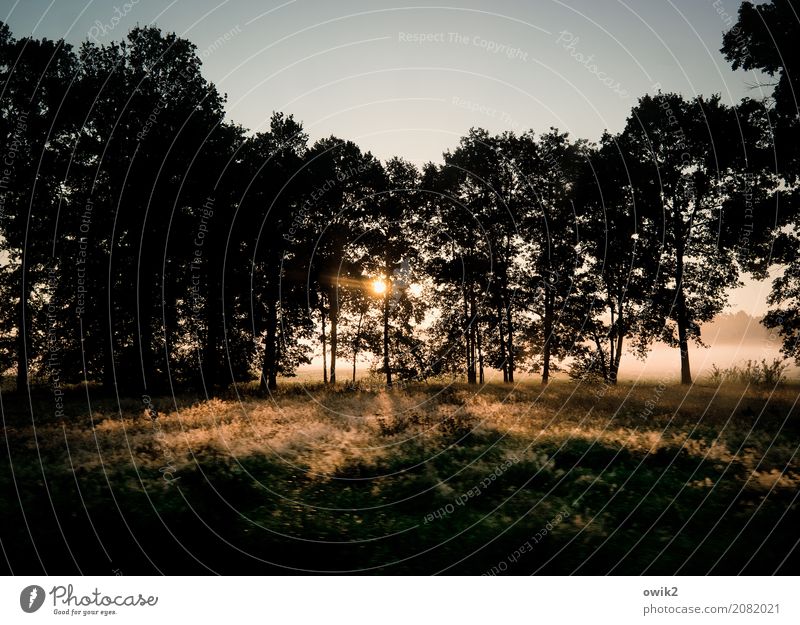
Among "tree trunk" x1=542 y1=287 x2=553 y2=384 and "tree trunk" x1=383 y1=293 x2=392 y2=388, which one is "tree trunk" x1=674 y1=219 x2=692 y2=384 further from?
"tree trunk" x1=383 y1=293 x2=392 y2=388

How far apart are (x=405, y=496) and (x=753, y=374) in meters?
24.7

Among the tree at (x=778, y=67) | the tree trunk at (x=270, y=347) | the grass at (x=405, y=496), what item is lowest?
the grass at (x=405, y=496)

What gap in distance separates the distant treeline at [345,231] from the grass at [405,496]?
8476 millimetres

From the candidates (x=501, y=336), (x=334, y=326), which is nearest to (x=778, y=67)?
(x=501, y=336)

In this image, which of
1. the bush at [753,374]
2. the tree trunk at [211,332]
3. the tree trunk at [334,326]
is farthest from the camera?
the tree trunk at [334,326]

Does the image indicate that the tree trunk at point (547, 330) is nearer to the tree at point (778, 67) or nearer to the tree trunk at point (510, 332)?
the tree trunk at point (510, 332)

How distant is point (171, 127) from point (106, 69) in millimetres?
3571

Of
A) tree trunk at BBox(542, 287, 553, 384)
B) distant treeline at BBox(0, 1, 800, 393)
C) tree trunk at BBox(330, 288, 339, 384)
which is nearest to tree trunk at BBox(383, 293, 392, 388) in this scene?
distant treeline at BBox(0, 1, 800, 393)

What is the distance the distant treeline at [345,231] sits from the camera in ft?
62.1

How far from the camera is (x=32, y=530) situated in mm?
6809

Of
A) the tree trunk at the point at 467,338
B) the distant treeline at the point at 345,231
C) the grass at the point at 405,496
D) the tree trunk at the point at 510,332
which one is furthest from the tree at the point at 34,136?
the tree trunk at the point at 510,332

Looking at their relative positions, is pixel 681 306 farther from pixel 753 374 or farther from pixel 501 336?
pixel 501 336

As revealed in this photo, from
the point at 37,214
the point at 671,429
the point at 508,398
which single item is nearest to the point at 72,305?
the point at 37,214

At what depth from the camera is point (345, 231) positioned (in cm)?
3378
